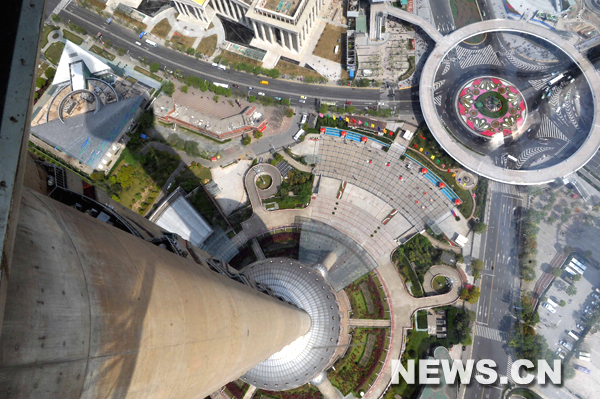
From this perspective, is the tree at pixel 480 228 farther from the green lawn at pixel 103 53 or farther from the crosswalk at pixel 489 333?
the green lawn at pixel 103 53

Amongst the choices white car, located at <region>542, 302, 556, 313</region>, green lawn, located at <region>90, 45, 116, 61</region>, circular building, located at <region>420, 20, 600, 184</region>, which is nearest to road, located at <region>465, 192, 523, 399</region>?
white car, located at <region>542, 302, 556, 313</region>

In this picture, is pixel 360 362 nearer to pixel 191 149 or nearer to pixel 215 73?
pixel 191 149

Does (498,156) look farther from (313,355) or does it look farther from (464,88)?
(313,355)

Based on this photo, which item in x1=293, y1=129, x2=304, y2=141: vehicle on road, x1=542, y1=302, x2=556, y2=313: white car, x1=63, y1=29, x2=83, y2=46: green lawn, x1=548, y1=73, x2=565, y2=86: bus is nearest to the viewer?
x1=542, y1=302, x2=556, y2=313: white car

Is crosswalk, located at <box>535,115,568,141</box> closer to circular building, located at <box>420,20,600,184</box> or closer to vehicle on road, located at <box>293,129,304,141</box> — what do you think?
circular building, located at <box>420,20,600,184</box>

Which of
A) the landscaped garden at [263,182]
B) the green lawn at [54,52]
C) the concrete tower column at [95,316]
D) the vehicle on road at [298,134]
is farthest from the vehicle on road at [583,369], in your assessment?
the green lawn at [54,52]

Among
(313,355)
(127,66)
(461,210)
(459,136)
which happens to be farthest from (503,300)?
(127,66)
